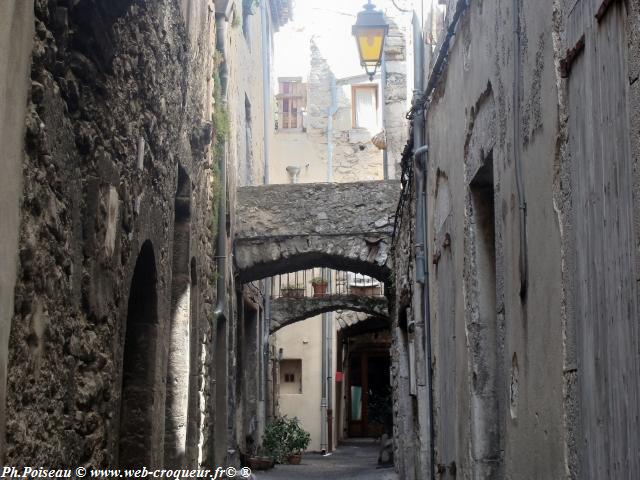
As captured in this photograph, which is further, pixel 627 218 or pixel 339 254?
pixel 339 254

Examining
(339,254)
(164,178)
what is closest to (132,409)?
(164,178)

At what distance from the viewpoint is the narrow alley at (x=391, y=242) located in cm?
258

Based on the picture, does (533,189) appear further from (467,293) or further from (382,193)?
(382,193)

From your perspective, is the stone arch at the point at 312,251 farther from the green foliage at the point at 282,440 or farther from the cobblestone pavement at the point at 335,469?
the green foliage at the point at 282,440

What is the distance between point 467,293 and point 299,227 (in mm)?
6326

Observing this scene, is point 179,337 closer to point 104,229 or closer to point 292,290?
point 104,229

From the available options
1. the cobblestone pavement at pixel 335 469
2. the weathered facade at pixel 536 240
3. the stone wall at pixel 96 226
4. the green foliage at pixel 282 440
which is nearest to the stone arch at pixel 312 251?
the cobblestone pavement at pixel 335 469

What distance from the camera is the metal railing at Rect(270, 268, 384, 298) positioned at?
63.0 feet

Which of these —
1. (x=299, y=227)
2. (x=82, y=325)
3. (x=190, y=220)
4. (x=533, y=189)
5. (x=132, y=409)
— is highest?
(x=299, y=227)

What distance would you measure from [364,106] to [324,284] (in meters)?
9.35

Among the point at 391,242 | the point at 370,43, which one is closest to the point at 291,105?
the point at 391,242

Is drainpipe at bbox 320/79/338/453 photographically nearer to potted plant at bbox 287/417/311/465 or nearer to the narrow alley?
potted plant at bbox 287/417/311/465

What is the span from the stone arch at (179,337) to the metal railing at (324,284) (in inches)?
451

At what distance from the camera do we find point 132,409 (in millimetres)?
5277
